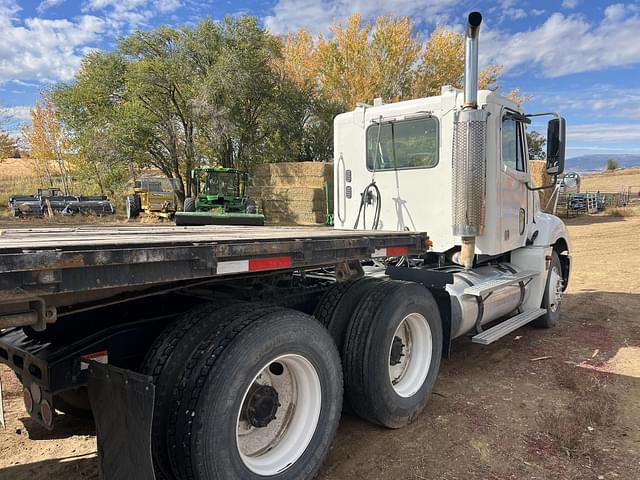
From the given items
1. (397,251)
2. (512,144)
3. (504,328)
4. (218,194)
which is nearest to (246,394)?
(397,251)

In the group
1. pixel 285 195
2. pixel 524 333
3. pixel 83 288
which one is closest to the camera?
pixel 83 288

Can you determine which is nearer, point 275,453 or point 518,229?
point 275,453

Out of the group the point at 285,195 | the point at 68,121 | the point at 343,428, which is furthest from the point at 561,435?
the point at 68,121

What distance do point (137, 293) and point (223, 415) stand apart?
766mm

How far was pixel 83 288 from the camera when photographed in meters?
1.77

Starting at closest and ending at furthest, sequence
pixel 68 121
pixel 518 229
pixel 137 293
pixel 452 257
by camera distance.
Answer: pixel 137 293 → pixel 452 257 → pixel 518 229 → pixel 68 121

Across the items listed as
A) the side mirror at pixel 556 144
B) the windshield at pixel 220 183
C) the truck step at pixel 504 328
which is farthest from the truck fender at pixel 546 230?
the windshield at pixel 220 183

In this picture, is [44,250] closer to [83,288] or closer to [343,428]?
[83,288]

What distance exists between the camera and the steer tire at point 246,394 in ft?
7.41

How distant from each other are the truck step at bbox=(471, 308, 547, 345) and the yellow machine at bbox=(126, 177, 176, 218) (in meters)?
21.5

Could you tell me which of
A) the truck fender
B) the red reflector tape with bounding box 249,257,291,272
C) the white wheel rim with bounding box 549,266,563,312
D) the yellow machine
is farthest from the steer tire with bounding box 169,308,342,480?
the yellow machine

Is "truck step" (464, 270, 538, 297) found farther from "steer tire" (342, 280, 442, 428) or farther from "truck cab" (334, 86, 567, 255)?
"steer tire" (342, 280, 442, 428)

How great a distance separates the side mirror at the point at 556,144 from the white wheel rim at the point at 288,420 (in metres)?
4.25

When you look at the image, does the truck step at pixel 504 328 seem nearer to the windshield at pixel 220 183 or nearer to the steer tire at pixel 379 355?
the steer tire at pixel 379 355
